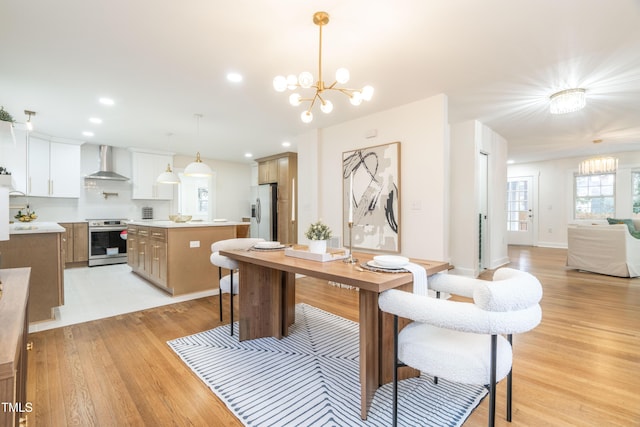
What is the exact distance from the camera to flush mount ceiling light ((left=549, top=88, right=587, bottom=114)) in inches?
129

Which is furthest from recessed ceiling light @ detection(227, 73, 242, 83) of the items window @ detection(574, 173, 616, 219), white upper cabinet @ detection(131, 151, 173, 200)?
window @ detection(574, 173, 616, 219)

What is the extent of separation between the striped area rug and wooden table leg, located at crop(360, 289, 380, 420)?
0.10 meters

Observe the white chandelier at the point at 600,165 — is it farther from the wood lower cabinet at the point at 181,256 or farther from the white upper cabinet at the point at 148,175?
the white upper cabinet at the point at 148,175

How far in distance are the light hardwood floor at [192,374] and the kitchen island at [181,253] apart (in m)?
0.47

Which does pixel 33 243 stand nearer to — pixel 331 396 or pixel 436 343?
pixel 331 396

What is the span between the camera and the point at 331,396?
1.77m

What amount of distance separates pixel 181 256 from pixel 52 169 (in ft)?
12.2

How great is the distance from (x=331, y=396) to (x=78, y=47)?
333 centimetres

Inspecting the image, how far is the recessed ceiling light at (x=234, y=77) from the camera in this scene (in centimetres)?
292

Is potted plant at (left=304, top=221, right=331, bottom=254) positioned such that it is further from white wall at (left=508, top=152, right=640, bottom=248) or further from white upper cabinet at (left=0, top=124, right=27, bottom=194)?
white wall at (left=508, top=152, right=640, bottom=248)

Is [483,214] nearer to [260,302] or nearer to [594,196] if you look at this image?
[260,302]

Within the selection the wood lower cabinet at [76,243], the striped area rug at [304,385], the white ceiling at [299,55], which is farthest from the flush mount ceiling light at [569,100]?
the wood lower cabinet at [76,243]

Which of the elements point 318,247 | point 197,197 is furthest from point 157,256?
point 197,197

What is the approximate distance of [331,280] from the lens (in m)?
1.57
